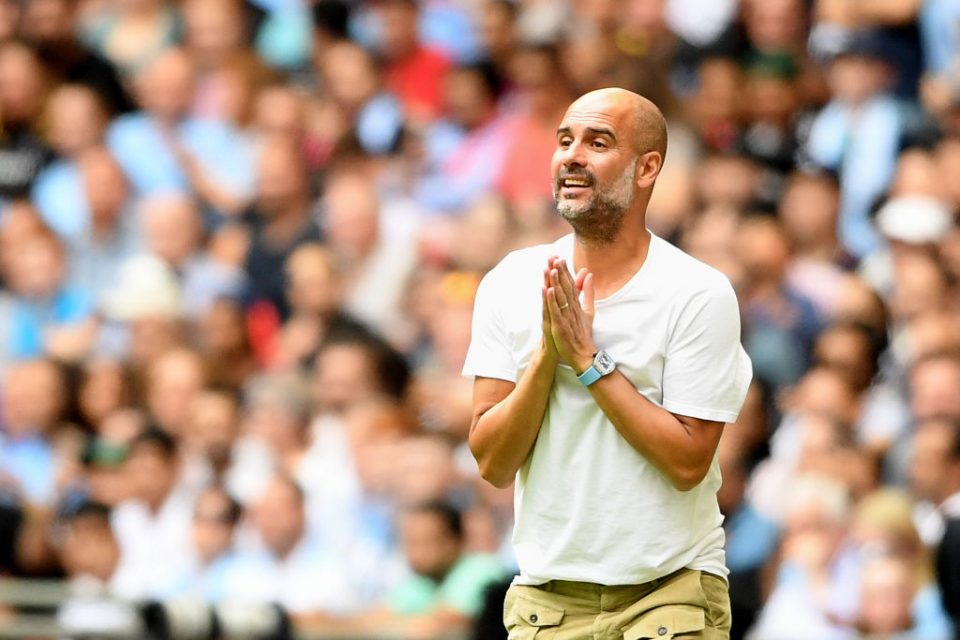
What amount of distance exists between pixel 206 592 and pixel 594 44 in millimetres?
3425

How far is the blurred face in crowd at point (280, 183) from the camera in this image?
10.3 metres

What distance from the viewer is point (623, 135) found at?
183 inches

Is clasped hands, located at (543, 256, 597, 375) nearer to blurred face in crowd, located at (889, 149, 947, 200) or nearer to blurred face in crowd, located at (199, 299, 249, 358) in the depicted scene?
blurred face in crowd, located at (889, 149, 947, 200)

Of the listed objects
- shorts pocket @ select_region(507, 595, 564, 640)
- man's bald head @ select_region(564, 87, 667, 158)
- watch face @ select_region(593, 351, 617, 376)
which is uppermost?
man's bald head @ select_region(564, 87, 667, 158)

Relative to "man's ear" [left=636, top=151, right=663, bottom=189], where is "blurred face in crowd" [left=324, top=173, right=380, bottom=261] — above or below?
above

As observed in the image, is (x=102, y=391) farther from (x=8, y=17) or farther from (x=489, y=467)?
(x=489, y=467)

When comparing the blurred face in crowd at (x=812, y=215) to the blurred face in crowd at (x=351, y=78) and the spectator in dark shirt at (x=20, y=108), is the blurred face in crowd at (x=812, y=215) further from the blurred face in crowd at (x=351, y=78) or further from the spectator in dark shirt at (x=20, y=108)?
the spectator in dark shirt at (x=20, y=108)

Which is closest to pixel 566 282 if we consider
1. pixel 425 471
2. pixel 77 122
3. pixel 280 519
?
pixel 425 471

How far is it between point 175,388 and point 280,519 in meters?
1.25

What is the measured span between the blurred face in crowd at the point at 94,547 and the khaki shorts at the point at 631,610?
4.30 meters

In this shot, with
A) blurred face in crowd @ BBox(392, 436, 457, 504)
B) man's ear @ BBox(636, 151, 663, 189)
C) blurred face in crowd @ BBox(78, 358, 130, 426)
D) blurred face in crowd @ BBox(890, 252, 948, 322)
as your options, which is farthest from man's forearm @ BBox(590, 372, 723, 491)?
blurred face in crowd @ BBox(78, 358, 130, 426)

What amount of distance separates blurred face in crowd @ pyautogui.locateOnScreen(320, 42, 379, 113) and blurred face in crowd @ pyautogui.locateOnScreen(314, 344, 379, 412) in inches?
80.9

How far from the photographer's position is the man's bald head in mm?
4652

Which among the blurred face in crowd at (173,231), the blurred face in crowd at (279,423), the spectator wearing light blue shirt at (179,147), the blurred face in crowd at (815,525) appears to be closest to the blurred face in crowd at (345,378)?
the blurred face in crowd at (279,423)
